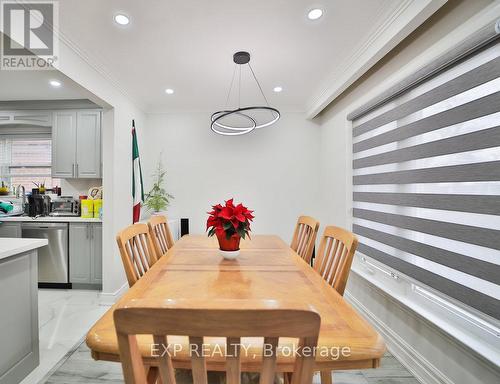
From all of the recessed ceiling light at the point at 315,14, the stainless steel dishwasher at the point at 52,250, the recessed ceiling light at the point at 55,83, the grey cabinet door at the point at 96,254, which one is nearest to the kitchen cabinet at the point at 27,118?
the recessed ceiling light at the point at 55,83

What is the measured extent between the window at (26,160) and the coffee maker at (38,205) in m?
0.62

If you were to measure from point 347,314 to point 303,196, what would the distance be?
293cm

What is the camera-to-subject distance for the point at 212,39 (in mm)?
2035

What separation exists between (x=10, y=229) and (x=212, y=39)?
3.38 meters

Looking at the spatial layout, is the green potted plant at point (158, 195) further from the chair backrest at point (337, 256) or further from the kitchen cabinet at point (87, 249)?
the chair backrest at point (337, 256)

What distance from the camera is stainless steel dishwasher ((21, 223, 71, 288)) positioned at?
3033 millimetres

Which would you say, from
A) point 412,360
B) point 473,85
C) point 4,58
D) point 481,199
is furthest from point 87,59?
point 412,360

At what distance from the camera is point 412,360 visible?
173cm

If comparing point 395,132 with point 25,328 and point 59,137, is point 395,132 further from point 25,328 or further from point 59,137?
point 59,137

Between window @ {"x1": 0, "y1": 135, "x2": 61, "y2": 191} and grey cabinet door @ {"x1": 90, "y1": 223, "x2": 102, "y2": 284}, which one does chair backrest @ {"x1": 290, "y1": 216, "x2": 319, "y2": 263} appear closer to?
grey cabinet door @ {"x1": 90, "y1": 223, "x2": 102, "y2": 284}

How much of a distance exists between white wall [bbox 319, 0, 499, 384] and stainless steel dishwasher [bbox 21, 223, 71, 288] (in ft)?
11.4

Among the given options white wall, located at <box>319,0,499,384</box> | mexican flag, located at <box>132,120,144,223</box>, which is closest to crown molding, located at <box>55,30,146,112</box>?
mexican flag, located at <box>132,120,144,223</box>

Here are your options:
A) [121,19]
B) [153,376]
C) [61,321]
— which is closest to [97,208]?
[61,321]

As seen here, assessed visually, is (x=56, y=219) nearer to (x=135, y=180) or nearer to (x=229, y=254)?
(x=135, y=180)
